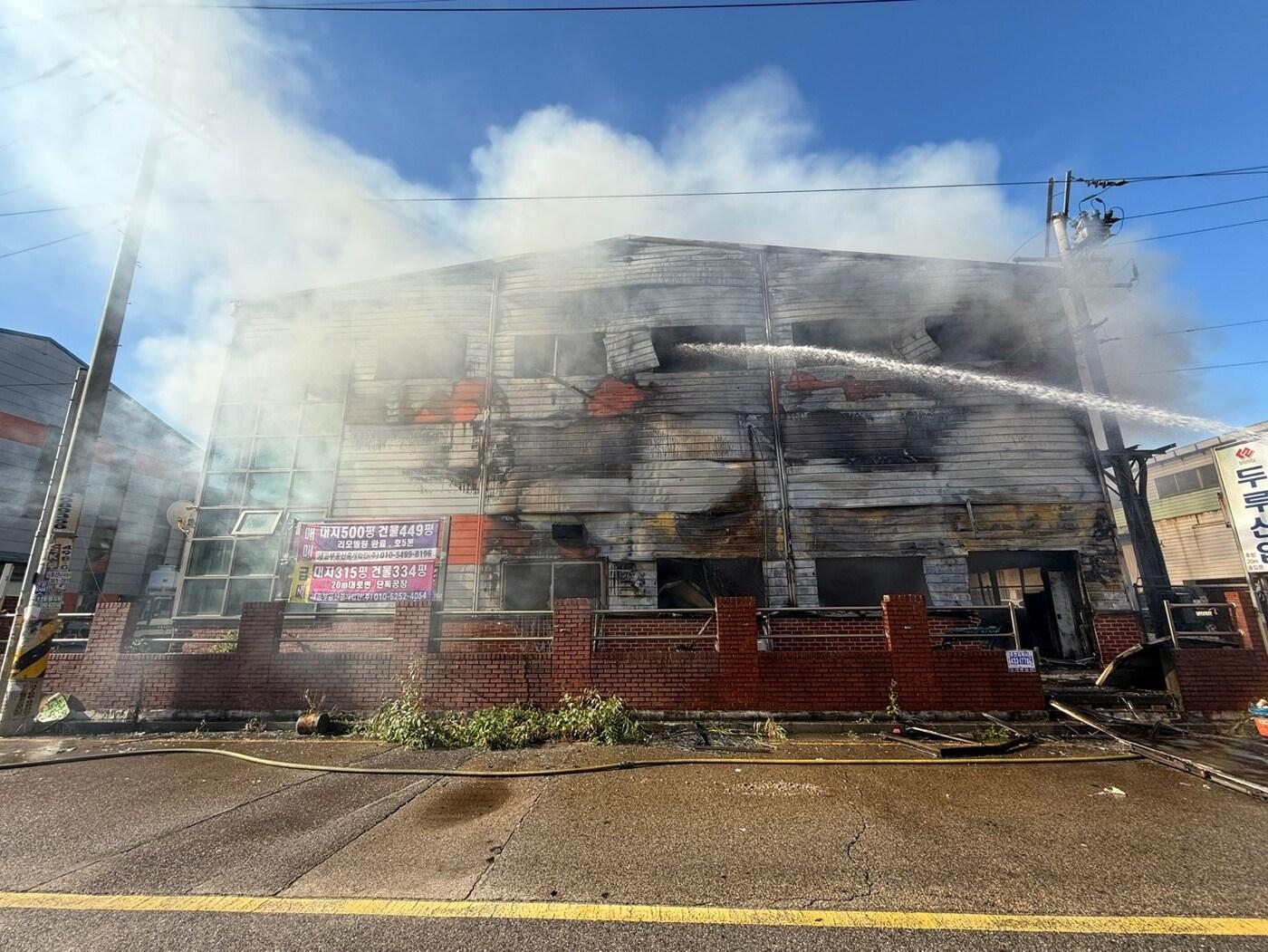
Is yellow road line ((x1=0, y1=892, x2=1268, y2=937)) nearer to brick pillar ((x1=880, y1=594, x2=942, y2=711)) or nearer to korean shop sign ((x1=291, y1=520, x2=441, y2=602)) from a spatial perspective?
brick pillar ((x1=880, y1=594, x2=942, y2=711))

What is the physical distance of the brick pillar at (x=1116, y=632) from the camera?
7258mm

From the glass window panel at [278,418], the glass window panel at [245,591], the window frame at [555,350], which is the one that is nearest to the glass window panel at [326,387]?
the glass window panel at [278,418]

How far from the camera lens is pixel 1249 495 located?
582 centimetres

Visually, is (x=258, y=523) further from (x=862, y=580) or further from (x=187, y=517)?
(x=862, y=580)

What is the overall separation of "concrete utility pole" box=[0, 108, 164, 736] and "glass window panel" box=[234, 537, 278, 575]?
374 cm

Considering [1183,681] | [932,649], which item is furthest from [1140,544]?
[932,649]

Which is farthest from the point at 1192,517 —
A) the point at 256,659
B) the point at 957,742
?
the point at 256,659

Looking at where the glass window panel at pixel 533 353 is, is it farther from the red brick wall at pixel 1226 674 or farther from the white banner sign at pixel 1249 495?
the red brick wall at pixel 1226 674

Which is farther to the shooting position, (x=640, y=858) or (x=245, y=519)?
(x=245, y=519)

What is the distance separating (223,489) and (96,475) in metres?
9.13

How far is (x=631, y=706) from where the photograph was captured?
6.35m

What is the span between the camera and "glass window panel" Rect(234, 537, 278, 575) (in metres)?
10.7

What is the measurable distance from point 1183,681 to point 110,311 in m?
14.6

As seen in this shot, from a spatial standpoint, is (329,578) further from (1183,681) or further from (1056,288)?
(1056,288)
